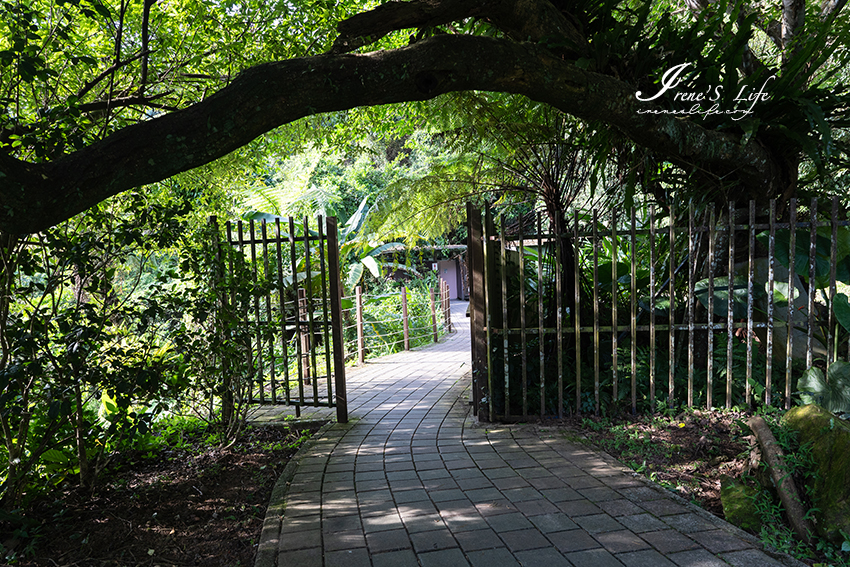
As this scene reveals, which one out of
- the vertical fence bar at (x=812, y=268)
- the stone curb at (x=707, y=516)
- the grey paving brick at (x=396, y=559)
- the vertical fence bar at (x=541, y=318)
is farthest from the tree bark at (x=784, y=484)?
the grey paving brick at (x=396, y=559)

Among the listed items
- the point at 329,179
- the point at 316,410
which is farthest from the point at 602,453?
the point at 329,179

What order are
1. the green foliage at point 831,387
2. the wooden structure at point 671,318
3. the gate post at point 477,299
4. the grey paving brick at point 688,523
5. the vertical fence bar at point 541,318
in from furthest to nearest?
1. the gate post at point 477,299
2. the vertical fence bar at point 541,318
3. the wooden structure at point 671,318
4. the green foliage at point 831,387
5. the grey paving brick at point 688,523

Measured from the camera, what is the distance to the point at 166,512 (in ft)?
12.4

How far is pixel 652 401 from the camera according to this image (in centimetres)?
512

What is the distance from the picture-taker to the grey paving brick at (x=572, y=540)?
2.99 meters

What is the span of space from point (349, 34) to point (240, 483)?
3504mm

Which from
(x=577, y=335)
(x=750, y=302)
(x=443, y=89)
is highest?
(x=443, y=89)

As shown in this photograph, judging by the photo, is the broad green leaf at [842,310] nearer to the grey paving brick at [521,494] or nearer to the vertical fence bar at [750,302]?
the vertical fence bar at [750,302]

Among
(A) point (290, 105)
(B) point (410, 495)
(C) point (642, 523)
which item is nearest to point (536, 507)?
(C) point (642, 523)

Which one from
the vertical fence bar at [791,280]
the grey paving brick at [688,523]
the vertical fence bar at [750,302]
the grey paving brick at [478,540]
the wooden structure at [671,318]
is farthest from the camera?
the wooden structure at [671,318]

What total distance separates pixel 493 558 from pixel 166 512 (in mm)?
2337

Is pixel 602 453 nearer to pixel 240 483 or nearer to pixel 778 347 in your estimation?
pixel 778 347

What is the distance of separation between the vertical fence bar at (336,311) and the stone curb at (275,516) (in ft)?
2.22

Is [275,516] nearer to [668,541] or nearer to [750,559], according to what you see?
[668,541]
